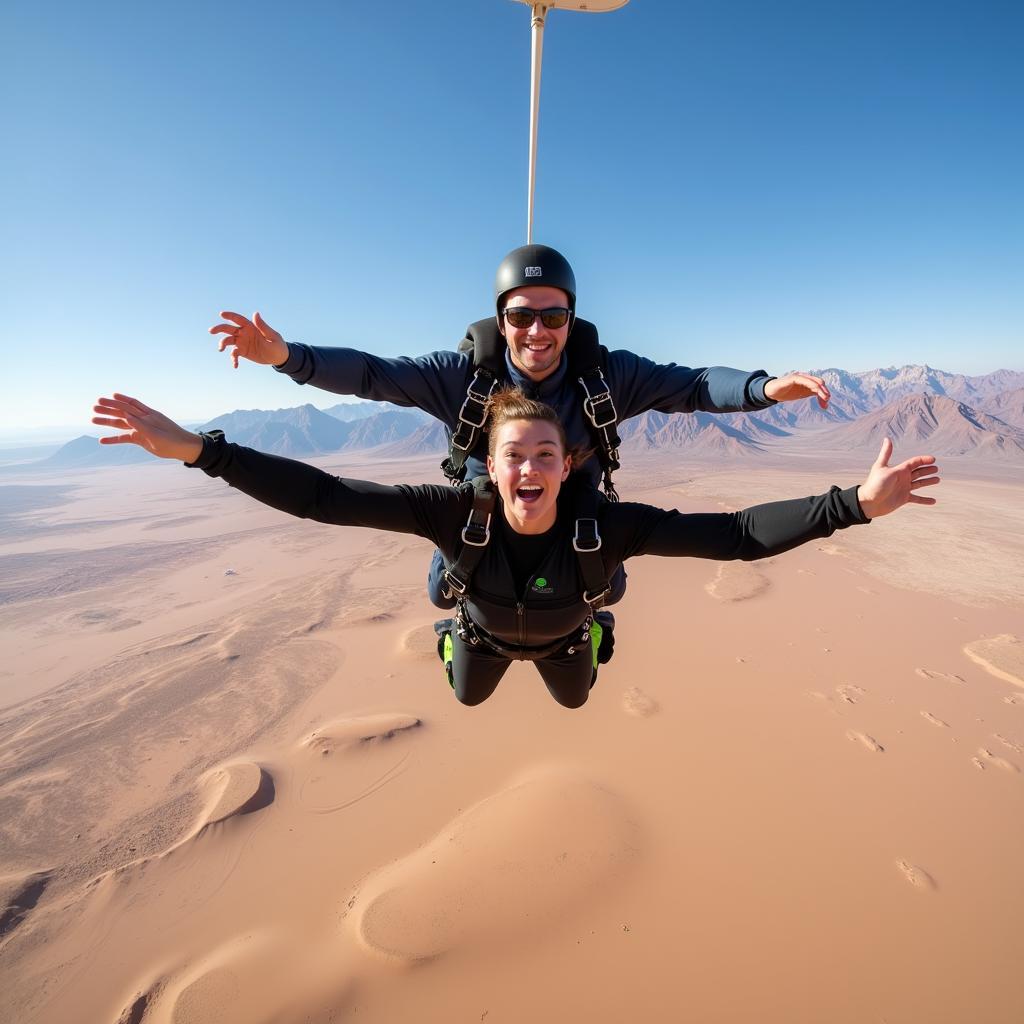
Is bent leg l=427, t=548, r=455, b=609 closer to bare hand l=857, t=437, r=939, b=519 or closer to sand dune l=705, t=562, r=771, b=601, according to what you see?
bare hand l=857, t=437, r=939, b=519

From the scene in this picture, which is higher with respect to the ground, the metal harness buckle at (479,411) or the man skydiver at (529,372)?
the man skydiver at (529,372)

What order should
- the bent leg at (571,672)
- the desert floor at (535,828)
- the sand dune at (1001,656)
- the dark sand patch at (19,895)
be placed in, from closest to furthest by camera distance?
the bent leg at (571,672) < the desert floor at (535,828) < the dark sand patch at (19,895) < the sand dune at (1001,656)

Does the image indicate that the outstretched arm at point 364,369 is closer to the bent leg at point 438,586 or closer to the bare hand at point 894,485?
the bent leg at point 438,586

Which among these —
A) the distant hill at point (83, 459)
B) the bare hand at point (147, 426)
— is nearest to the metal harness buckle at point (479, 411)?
the bare hand at point (147, 426)

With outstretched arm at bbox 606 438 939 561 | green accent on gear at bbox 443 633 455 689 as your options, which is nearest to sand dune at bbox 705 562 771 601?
green accent on gear at bbox 443 633 455 689

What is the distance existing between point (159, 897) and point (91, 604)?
37.6 m

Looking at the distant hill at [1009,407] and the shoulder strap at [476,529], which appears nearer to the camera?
the shoulder strap at [476,529]

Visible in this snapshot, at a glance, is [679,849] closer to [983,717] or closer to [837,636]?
[983,717]

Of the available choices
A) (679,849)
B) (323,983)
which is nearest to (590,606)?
(323,983)

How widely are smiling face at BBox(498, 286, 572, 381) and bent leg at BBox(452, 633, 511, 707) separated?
1.88 meters

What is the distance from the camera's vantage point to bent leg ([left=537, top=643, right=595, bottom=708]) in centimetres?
317

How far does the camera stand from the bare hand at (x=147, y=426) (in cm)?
191

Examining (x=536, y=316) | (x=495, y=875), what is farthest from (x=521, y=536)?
(x=495, y=875)

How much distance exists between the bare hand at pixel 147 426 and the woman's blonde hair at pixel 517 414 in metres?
1.41
